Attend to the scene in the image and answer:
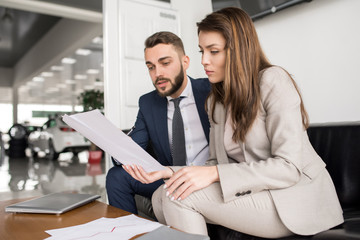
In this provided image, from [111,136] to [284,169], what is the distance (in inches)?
22.2

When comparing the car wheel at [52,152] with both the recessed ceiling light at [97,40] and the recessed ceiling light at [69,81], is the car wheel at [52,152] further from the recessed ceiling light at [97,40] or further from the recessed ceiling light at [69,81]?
the recessed ceiling light at [69,81]


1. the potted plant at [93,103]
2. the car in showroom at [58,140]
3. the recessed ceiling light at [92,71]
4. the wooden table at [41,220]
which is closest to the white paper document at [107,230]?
the wooden table at [41,220]

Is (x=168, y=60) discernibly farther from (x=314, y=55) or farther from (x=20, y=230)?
(x=314, y=55)

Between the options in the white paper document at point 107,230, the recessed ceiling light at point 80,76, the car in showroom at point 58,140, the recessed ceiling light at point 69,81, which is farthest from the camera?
the recessed ceiling light at point 69,81

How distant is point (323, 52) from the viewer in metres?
3.07

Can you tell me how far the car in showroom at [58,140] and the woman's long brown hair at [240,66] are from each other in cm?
697

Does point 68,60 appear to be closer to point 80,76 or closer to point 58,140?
point 80,76

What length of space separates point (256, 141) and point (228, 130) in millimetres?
140

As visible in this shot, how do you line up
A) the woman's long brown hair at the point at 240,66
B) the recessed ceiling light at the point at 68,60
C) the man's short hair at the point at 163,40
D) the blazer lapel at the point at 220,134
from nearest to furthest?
the woman's long brown hair at the point at 240,66, the blazer lapel at the point at 220,134, the man's short hair at the point at 163,40, the recessed ceiling light at the point at 68,60

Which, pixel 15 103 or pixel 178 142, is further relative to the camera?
pixel 15 103

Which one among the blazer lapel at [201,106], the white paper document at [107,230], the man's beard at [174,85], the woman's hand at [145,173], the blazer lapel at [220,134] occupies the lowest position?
the white paper document at [107,230]

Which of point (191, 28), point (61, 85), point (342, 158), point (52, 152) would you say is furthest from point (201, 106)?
point (61, 85)

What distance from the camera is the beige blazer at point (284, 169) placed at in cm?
94

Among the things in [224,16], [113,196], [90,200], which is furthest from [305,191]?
[113,196]
